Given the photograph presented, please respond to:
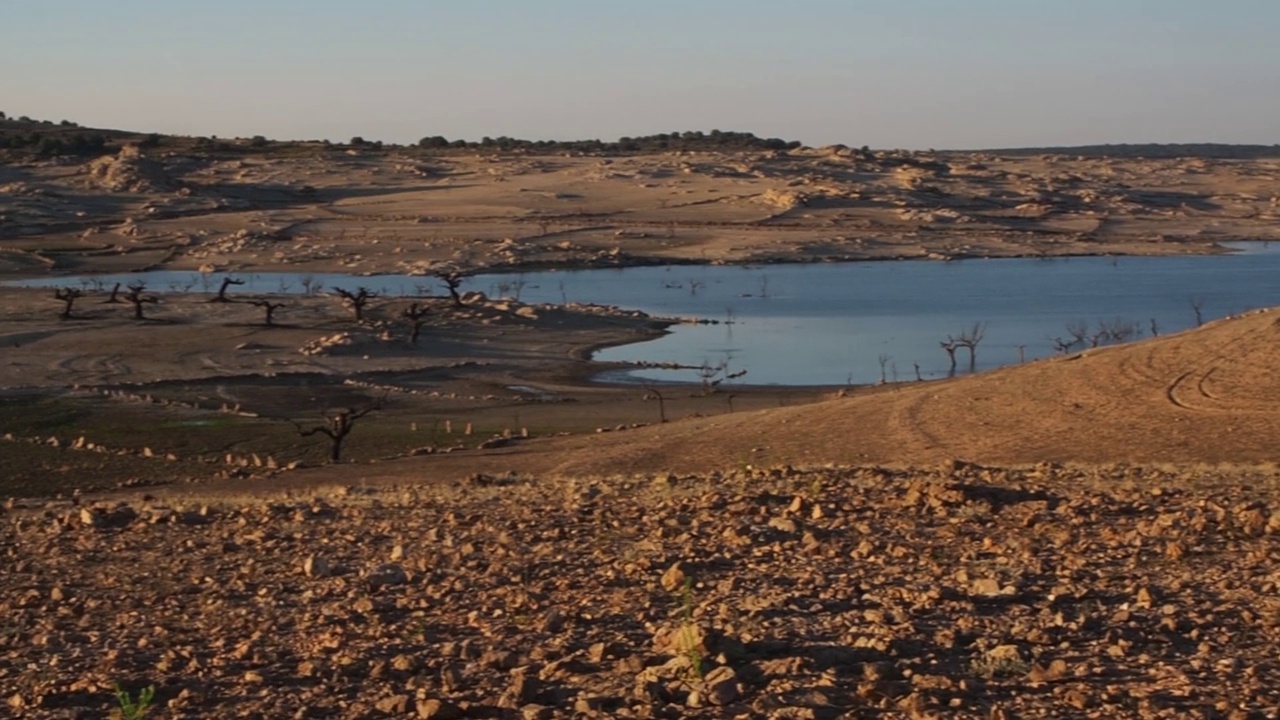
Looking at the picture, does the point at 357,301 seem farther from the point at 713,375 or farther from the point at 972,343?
the point at 972,343

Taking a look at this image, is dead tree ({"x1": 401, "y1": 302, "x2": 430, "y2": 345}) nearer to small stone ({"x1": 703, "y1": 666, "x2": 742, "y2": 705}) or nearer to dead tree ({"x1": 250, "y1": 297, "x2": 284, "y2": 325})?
dead tree ({"x1": 250, "y1": 297, "x2": 284, "y2": 325})

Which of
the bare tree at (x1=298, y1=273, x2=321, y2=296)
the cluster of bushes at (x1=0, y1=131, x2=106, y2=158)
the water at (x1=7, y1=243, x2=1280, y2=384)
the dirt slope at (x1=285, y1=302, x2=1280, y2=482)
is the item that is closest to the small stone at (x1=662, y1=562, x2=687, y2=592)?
the dirt slope at (x1=285, y1=302, x2=1280, y2=482)

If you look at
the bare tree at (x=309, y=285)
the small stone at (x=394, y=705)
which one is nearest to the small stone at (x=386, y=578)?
the small stone at (x=394, y=705)

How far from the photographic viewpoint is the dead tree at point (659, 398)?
1286 inches

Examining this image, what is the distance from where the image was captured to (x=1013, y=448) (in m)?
20.1

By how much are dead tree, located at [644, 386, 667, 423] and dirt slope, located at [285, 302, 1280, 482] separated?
20.8ft

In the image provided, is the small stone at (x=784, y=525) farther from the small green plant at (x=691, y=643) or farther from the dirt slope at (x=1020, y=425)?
the dirt slope at (x=1020, y=425)

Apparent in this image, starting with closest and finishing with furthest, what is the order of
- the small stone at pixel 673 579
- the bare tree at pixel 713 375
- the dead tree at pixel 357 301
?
the small stone at pixel 673 579, the bare tree at pixel 713 375, the dead tree at pixel 357 301

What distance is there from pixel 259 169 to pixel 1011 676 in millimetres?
115377

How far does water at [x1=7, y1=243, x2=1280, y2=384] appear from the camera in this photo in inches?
1939

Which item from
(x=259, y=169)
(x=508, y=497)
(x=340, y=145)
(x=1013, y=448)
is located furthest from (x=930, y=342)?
(x=340, y=145)

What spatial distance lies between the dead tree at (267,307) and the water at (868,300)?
33.6 feet

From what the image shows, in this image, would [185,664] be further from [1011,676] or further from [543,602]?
[1011,676]

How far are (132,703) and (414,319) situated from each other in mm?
41584
